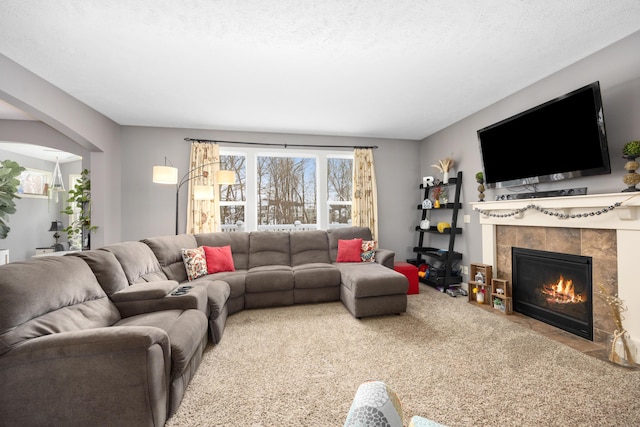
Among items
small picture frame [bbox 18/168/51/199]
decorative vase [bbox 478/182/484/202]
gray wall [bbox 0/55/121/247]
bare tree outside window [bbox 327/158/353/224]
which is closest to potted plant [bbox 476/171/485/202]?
decorative vase [bbox 478/182/484/202]

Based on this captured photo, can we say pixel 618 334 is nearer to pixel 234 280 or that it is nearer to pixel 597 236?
pixel 597 236

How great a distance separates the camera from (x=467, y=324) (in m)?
2.82

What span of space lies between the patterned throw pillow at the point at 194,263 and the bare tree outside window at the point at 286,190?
165 cm

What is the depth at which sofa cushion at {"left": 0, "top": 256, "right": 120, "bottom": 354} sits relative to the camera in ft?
4.28

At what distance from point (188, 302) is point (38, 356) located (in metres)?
0.91

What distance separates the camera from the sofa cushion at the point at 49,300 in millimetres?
1305

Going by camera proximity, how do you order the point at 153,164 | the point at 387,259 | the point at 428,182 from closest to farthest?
the point at 387,259
the point at 153,164
the point at 428,182

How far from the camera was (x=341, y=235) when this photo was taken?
4305 mm

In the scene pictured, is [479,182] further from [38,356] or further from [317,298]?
[38,356]

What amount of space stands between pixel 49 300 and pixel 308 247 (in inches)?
117

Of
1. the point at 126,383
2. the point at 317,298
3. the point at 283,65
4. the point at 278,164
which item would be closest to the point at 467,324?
the point at 317,298

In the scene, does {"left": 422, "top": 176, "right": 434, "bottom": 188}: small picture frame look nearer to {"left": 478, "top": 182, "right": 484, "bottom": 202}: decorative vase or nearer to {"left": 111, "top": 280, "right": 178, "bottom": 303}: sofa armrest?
{"left": 478, "top": 182, "right": 484, "bottom": 202}: decorative vase

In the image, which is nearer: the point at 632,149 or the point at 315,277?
the point at 632,149

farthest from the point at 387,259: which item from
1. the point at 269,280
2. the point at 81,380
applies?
the point at 81,380
